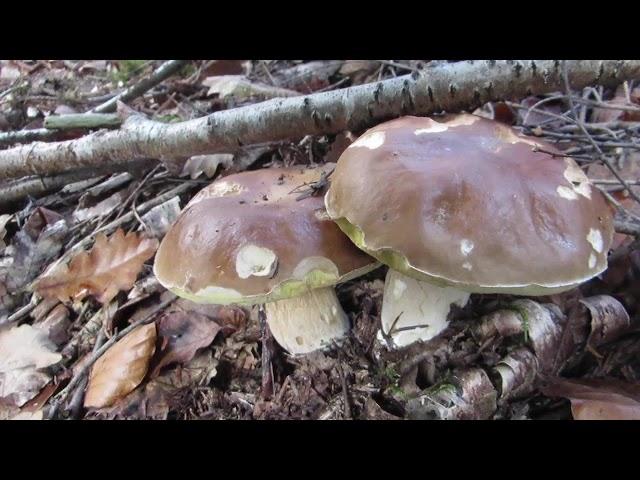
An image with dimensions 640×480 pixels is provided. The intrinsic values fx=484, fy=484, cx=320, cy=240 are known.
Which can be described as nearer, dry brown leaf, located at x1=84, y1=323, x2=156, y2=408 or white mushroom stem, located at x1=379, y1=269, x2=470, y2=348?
white mushroom stem, located at x1=379, y1=269, x2=470, y2=348

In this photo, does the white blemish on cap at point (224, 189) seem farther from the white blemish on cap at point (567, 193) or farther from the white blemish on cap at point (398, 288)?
the white blemish on cap at point (567, 193)

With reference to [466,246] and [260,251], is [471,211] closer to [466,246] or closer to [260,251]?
[466,246]

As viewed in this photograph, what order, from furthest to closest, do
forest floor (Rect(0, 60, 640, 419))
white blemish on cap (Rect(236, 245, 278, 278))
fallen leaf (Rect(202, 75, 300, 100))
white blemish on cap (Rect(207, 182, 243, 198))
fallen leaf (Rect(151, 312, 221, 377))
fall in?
fallen leaf (Rect(202, 75, 300, 100)) → fallen leaf (Rect(151, 312, 221, 377)) → white blemish on cap (Rect(207, 182, 243, 198)) → forest floor (Rect(0, 60, 640, 419)) → white blemish on cap (Rect(236, 245, 278, 278))

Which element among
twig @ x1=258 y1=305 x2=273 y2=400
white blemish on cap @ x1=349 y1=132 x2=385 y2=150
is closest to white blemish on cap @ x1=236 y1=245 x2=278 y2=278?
white blemish on cap @ x1=349 y1=132 x2=385 y2=150

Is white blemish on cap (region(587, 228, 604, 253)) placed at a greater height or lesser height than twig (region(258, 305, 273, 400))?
greater

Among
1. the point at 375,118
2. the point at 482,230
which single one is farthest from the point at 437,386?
the point at 375,118

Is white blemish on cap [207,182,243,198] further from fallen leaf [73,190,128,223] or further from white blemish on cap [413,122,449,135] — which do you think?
fallen leaf [73,190,128,223]
